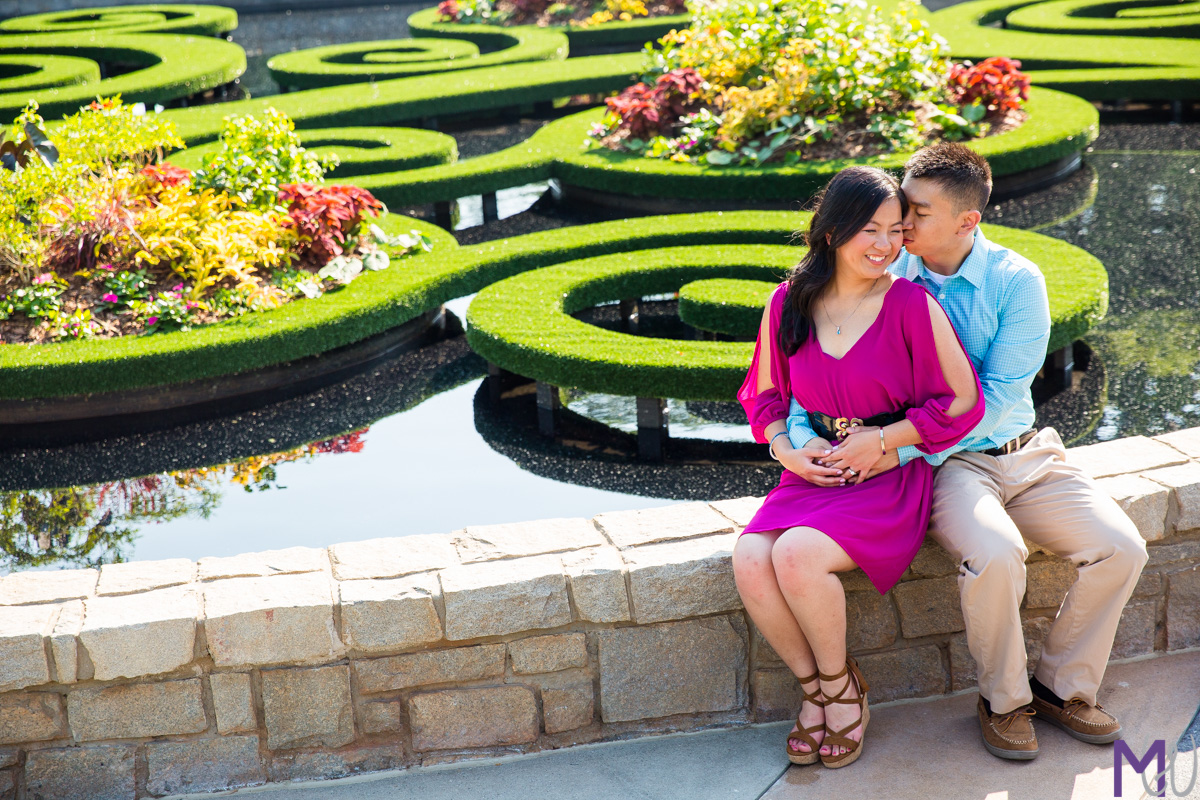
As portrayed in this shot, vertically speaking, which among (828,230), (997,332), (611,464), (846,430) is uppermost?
(828,230)

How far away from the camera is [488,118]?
12961mm

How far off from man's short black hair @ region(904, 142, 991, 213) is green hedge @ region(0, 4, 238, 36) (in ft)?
53.3

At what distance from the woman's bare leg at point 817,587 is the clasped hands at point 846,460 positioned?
207mm

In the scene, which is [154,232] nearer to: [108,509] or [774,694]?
[108,509]

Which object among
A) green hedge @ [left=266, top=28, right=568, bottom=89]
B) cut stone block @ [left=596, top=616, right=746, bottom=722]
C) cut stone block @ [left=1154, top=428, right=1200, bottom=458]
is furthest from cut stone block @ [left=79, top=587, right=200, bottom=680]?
green hedge @ [left=266, top=28, right=568, bottom=89]

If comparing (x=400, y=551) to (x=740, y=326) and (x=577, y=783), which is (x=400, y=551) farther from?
(x=740, y=326)

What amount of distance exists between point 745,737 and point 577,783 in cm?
49

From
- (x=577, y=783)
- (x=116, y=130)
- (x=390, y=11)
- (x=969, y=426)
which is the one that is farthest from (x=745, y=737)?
(x=390, y=11)

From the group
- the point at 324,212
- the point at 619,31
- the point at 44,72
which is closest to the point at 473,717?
the point at 324,212

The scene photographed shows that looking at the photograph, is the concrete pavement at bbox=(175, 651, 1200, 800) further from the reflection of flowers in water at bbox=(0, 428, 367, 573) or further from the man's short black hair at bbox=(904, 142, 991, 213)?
the reflection of flowers in water at bbox=(0, 428, 367, 573)

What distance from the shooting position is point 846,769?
286cm

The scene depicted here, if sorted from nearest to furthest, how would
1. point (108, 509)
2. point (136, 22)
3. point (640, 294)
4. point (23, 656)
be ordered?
point (23, 656) < point (108, 509) < point (640, 294) < point (136, 22)

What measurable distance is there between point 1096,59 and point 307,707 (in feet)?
37.1

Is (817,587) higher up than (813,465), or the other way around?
(813,465)
